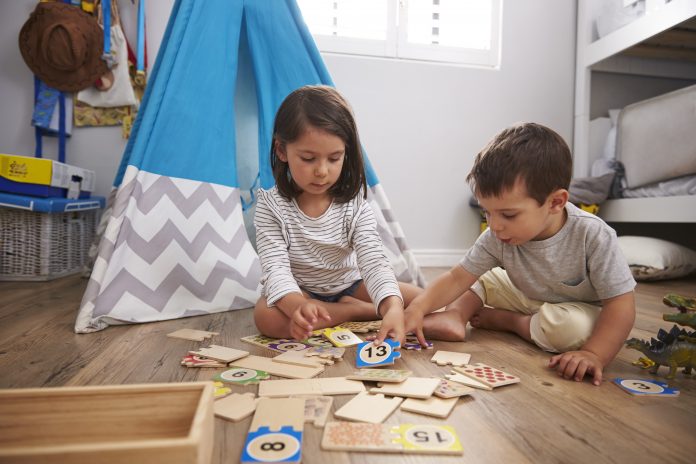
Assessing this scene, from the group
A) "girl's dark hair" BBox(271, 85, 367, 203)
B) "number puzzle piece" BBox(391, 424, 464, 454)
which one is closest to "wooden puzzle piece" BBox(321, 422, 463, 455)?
"number puzzle piece" BBox(391, 424, 464, 454)

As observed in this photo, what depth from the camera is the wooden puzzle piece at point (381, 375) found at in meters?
0.74

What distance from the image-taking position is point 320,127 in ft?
3.27

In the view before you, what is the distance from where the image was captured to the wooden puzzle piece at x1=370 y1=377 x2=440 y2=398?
0.69 m

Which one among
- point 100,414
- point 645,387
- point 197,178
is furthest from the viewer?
point 197,178

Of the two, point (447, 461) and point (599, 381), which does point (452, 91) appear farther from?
point (447, 461)

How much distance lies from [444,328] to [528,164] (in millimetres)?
398

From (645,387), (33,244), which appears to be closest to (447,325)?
(645,387)

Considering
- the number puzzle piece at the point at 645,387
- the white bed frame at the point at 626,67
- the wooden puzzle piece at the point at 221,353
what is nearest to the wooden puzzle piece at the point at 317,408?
the wooden puzzle piece at the point at 221,353

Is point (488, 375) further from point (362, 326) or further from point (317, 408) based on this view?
point (362, 326)

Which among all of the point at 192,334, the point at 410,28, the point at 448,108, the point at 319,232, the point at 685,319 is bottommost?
the point at 192,334

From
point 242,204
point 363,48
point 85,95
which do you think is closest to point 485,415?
point 242,204

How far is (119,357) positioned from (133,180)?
54 centimetres

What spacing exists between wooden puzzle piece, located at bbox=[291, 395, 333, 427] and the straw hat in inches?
77.0

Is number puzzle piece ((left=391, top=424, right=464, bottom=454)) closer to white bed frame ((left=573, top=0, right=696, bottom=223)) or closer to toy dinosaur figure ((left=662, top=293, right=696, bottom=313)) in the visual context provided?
toy dinosaur figure ((left=662, top=293, right=696, bottom=313))
